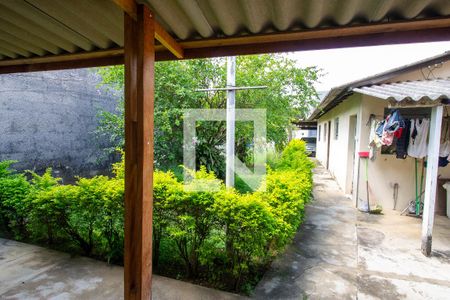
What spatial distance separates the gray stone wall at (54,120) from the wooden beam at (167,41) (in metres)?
5.61

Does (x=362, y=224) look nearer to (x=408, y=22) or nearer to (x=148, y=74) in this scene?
(x=408, y=22)

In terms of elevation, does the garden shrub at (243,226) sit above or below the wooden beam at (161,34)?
below

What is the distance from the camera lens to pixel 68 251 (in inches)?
150

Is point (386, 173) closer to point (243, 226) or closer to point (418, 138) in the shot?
point (418, 138)

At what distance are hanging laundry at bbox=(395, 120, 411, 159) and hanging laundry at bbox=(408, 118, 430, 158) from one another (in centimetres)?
6

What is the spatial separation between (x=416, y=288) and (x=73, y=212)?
4.29 meters

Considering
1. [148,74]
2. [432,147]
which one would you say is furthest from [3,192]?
[432,147]

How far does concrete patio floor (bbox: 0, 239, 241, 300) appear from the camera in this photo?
9.02ft

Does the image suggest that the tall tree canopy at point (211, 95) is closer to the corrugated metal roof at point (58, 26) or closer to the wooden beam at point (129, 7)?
the corrugated metal roof at point (58, 26)

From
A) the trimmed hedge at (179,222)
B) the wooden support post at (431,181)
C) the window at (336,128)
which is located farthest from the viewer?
the window at (336,128)

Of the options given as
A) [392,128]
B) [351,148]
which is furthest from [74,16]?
[351,148]

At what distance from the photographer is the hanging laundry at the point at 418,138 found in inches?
196

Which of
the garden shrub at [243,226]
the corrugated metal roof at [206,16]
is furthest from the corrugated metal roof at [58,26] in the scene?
the garden shrub at [243,226]

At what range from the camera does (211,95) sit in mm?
8367
